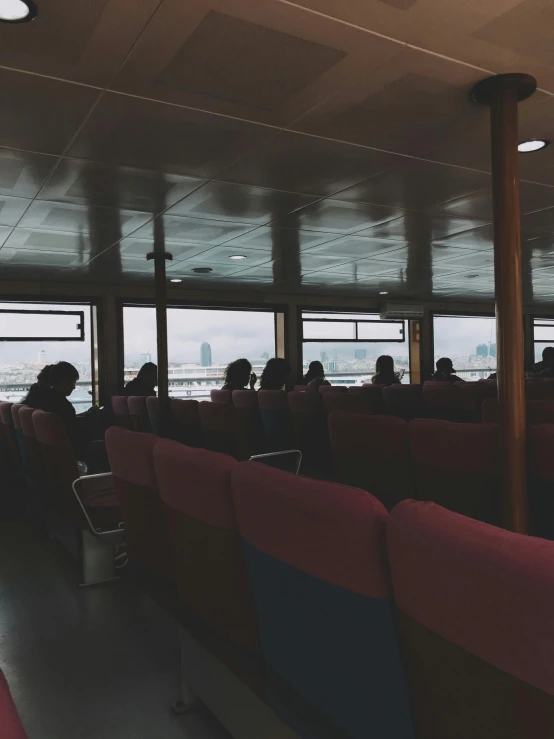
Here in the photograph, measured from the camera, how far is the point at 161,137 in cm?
323

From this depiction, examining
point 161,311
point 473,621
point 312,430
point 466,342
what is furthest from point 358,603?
point 466,342

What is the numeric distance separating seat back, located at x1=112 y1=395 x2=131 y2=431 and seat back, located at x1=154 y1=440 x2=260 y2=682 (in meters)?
4.36

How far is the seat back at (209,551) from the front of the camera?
140 cm

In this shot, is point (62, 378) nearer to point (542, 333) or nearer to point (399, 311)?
point (399, 311)

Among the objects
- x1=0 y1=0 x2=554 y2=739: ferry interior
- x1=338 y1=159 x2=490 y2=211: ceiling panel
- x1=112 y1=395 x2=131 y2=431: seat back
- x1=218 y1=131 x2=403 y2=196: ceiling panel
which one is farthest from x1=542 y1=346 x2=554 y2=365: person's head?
x1=112 y1=395 x2=131 y2=431: seat back

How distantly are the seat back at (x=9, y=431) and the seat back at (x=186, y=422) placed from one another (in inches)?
49.9

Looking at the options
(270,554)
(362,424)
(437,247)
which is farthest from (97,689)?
(437,247)

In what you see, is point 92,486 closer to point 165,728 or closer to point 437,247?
point 165,728

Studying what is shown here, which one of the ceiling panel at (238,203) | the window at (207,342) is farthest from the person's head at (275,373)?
the window at (207,342)

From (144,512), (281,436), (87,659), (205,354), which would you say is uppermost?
(205,354)

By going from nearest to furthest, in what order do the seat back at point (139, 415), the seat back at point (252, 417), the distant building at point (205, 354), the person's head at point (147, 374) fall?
the seat back at point (252, 417) < the seat back at point (139, 415) < the person's head at point (147, 374) < the distant building at point (205, 354)

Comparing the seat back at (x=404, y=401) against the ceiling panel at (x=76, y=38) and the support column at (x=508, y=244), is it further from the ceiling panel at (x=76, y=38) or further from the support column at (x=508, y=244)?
the ceiling panel at (x=76, y=38)

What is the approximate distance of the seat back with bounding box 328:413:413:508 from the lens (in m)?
2.46

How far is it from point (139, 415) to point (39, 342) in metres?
3.41
